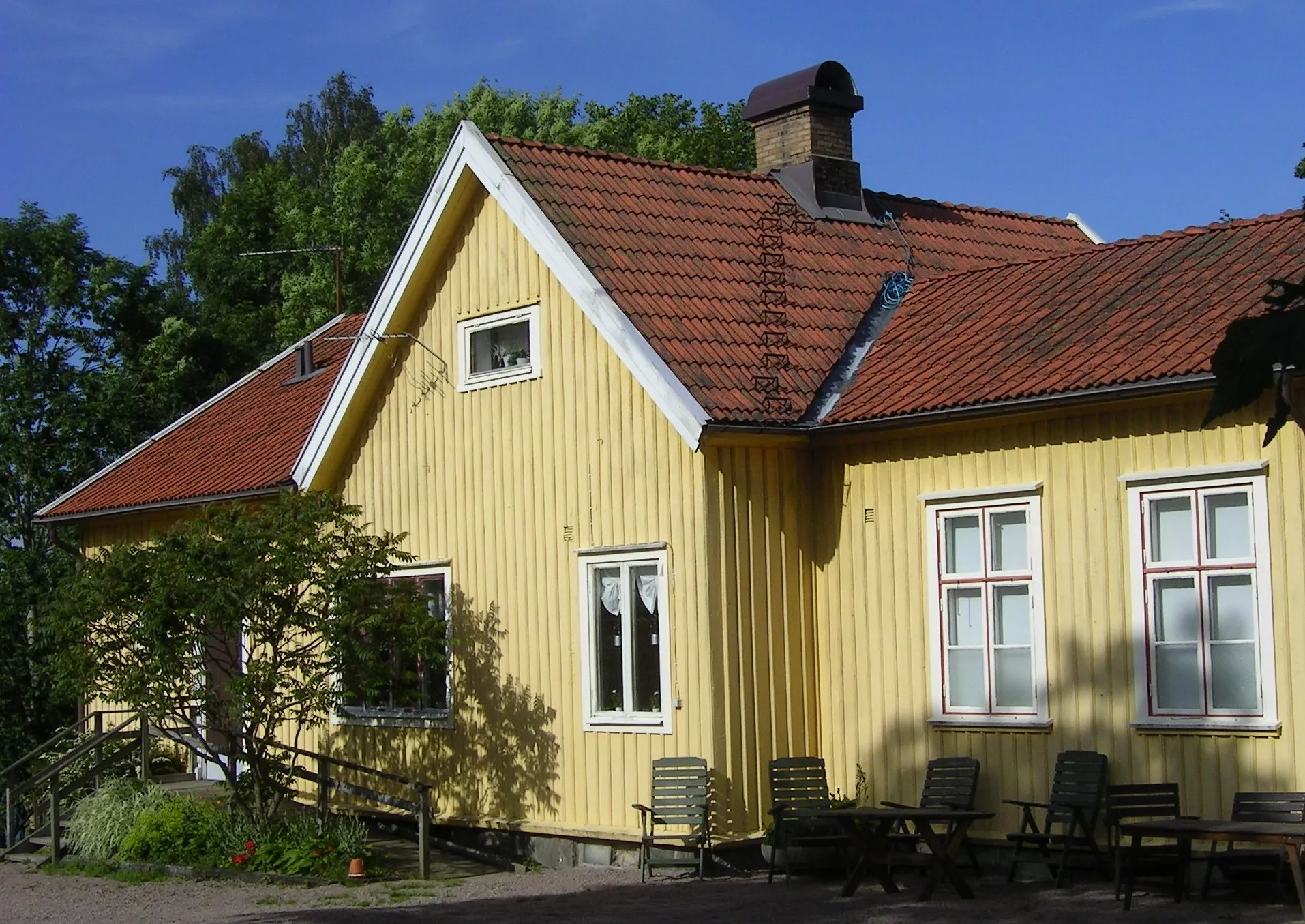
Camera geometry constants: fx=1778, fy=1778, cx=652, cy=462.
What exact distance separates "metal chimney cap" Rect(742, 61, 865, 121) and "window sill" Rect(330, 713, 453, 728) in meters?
7.65

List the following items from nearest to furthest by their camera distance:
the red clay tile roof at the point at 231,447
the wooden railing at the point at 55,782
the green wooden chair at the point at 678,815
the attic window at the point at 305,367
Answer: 1. the green wooden chair at the point at 678,815
2. the wooden railing at the point at 55,782
3. the red clay tile roof at the point at 231,447
4. the attic window at the point at 305,367

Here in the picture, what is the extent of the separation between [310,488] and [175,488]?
328 centimetres

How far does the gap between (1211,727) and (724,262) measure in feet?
21.4

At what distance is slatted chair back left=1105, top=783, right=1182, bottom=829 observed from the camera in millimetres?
12312

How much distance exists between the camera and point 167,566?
50.2 feet

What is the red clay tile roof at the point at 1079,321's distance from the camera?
13.2 m

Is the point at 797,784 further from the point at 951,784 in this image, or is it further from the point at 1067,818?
the point at 1067,818

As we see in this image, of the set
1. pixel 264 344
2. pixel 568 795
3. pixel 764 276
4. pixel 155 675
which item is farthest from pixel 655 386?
pixel 264 344

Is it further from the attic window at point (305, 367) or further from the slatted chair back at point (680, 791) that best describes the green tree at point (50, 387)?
the slatted chair back at point (680, 791)

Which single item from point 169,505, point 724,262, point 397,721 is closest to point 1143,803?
point 724,262

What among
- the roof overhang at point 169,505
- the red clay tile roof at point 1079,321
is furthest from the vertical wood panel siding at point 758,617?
the roof overhang at point 169,505

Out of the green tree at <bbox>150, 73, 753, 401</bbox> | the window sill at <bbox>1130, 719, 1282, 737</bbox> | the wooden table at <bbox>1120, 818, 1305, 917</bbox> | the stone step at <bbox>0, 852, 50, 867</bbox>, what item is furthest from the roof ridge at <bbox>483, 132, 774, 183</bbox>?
the green tree at <bbox>150, 73, 753, 401</bbox>

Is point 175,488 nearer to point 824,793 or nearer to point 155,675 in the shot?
point 155,675

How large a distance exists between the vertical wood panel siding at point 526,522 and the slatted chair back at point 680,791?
18 centimetres
